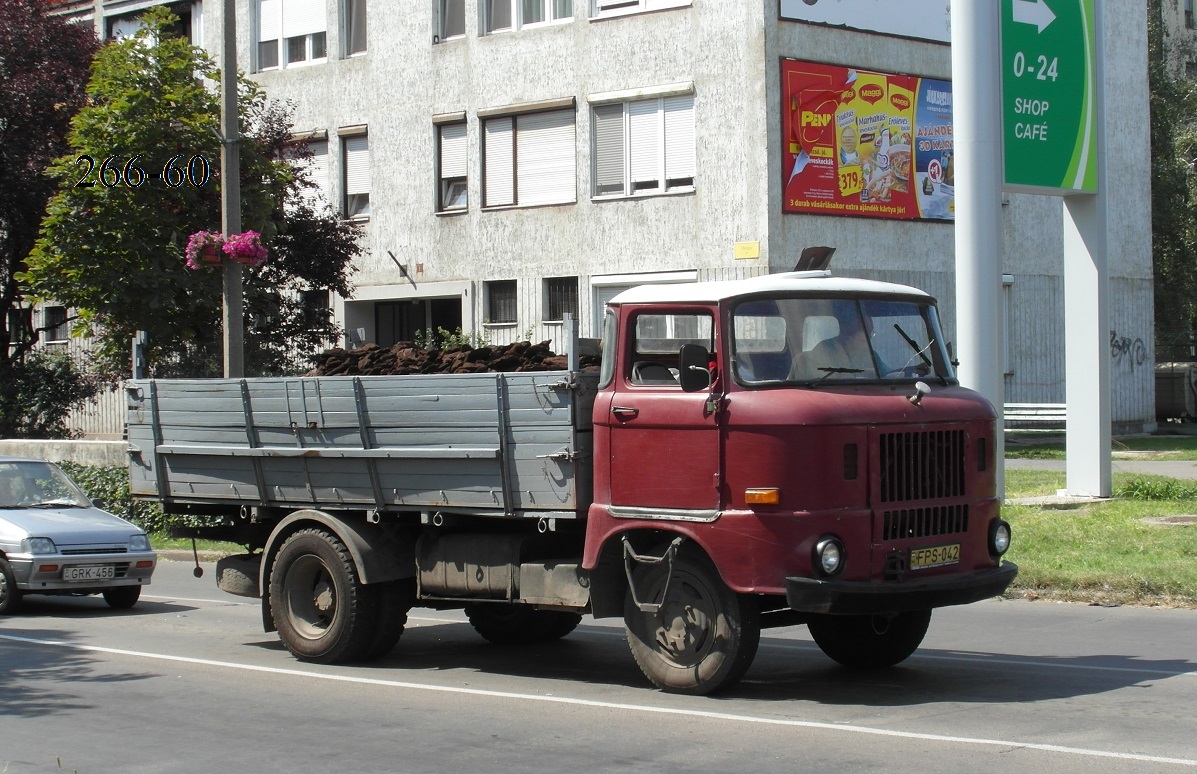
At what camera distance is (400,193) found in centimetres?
3109

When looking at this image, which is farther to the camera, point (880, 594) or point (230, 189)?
point (230, 189)

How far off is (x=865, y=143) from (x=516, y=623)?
18.1 metres

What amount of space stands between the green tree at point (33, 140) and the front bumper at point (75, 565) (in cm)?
1542

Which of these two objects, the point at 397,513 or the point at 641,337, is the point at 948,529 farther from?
the point at 397,513

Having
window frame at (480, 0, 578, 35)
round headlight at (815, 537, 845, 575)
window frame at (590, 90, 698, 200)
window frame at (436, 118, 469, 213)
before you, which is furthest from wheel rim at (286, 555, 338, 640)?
window frame at (436, 118, 469, 213)

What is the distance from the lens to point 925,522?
8.68m

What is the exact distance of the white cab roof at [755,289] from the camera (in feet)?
29.0

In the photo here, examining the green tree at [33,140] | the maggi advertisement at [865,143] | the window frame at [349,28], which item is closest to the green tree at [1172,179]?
the maggi advertisement at [865,143]

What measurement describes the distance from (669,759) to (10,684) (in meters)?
5.03

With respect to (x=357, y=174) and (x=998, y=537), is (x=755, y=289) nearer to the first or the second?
(x=998, y=537)

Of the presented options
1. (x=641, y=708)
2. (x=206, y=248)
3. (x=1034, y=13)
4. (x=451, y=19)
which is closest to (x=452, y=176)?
(x=451, y=19)

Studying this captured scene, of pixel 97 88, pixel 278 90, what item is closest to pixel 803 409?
pixel 97 88

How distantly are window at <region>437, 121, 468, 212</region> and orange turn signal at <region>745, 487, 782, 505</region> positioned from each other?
22.6 metres

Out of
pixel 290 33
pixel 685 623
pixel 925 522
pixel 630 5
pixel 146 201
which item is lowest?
pixel 685 623
